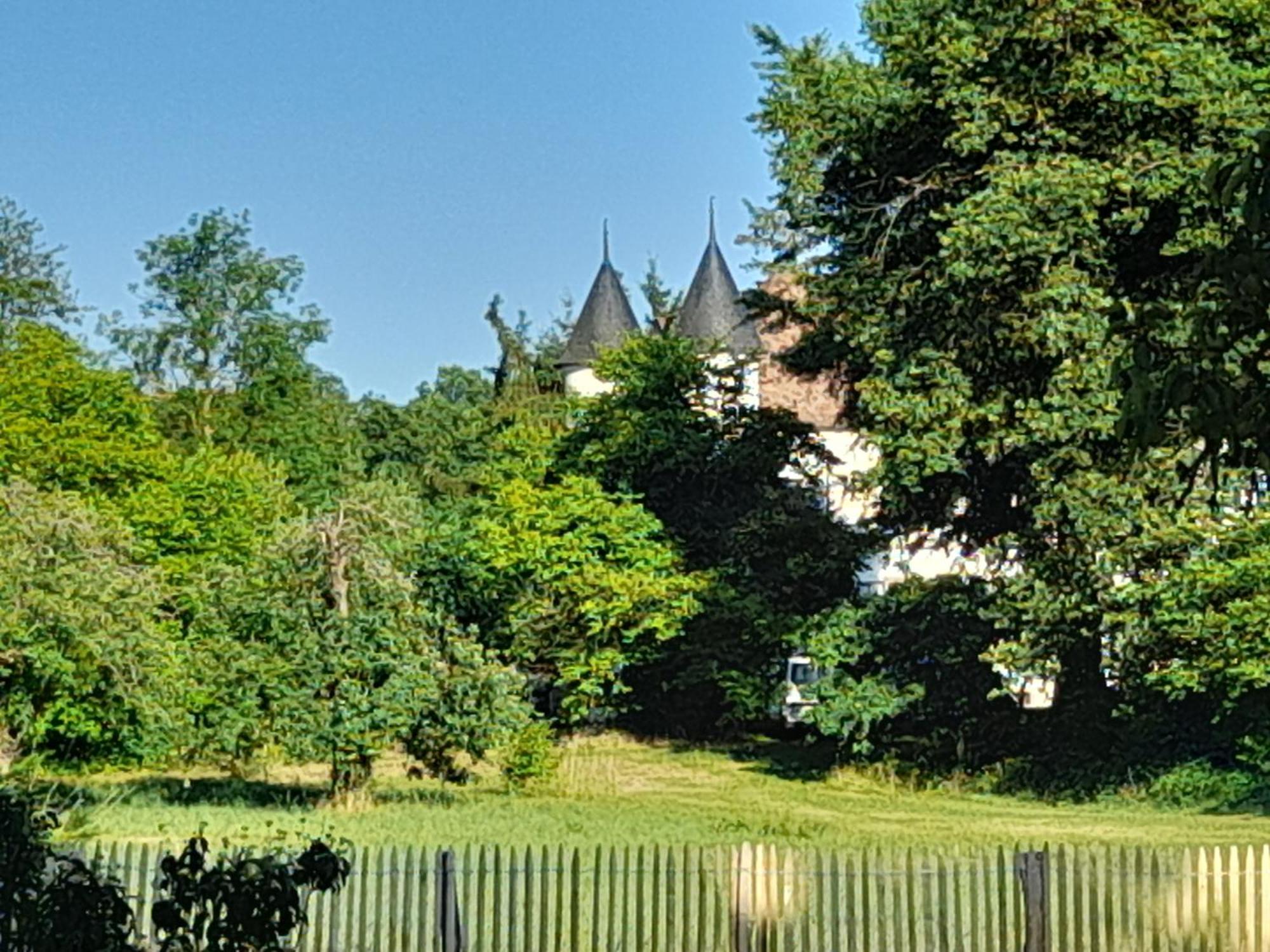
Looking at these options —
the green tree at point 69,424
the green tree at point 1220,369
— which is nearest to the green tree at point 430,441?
the green tree at point 69,424

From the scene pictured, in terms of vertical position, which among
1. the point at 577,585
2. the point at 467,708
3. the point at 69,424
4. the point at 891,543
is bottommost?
the point at 467,708

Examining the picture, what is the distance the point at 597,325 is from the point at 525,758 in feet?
133

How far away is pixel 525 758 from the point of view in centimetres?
2888

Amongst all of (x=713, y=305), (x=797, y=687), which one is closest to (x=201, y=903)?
(x=797, y=687)

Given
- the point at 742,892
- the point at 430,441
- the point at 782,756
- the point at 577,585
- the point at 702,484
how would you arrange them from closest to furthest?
1. the point at 742,892
2. the point at 782,756
3. the point at 577,585
4. the point at 702,484
5. the point at 430,441

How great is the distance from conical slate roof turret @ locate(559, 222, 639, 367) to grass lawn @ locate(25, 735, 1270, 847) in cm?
3172

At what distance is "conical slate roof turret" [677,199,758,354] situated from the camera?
71.9 metres

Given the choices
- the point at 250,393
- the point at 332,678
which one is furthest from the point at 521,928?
the point at 250,393

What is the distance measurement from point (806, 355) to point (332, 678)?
12.5 m

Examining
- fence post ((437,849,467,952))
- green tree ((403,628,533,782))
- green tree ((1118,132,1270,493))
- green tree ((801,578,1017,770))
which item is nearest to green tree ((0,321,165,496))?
green tree ((801,578,1017,770))

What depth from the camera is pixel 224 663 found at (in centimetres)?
2683

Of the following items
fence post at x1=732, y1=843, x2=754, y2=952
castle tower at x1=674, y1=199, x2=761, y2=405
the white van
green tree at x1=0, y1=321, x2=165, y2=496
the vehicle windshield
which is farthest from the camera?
castle tower at x1=674, y1=199, x2=761, y2=405

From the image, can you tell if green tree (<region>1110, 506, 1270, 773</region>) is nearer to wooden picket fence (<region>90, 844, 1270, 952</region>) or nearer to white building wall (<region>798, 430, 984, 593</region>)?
white building wall (<region>798, 430, 984, 593</region>)

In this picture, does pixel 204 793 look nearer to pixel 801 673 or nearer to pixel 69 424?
pixel 69 424
